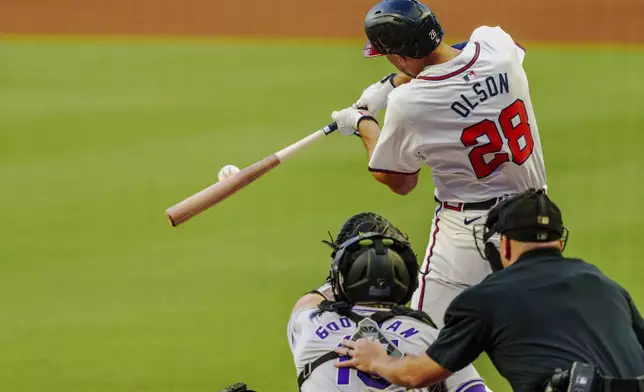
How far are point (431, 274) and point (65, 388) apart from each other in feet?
8.37

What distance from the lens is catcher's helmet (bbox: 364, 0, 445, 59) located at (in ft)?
17.1

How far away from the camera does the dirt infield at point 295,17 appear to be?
16734mm

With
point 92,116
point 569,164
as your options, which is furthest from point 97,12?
point 569,164

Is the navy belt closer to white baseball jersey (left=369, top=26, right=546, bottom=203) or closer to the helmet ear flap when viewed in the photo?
A: white baseball jersey (left=369, top=26, right=546, bottom=203)

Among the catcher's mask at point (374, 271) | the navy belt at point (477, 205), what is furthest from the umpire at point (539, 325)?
the navy belt at point (477, 205)

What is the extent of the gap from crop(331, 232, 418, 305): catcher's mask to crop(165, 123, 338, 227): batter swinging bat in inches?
61.8

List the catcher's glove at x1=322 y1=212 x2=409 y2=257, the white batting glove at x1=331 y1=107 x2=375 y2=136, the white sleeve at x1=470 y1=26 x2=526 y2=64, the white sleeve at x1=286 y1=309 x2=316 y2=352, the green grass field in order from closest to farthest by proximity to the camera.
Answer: the white sleeve at x1=286 y1=309 x2=316 y2=352
the catcher's glove at x1=322 y1=212 x2=409 y2=257
the white sleeve at x1=470 y1=26 x2=526 y2=64
the white batting glove at x1=331 y1=107 x2=375 y2=136
the green grass field

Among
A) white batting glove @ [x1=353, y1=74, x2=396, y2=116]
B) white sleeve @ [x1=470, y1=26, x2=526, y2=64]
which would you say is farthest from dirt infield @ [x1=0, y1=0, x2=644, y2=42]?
white sleeve @ [x1=470, y1=26, x2=526, y2=64]

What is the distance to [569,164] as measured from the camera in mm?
11508

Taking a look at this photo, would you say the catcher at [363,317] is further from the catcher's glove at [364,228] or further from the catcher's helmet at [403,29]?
the catcher's helmet at [403,29]

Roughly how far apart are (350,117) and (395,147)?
505 millimetres

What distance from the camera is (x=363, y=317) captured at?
14.0 ft

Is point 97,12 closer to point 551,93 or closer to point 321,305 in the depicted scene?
point 551,93

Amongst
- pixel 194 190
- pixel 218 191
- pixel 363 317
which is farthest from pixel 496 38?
pixel 194 190
